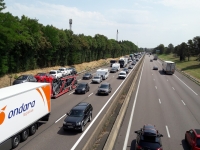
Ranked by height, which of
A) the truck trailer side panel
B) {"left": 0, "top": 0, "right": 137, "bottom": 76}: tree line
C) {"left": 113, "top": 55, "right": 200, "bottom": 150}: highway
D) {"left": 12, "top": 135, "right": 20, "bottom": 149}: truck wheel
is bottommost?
{"left": 113, "top": 55, "right": 200, "bottom": 150}: highway

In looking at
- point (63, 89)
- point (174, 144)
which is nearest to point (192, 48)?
point (63, 89)

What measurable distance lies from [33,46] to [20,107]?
32454 mm

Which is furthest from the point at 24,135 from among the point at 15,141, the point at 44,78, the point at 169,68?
the point at 169,68

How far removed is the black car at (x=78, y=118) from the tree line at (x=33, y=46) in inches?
816

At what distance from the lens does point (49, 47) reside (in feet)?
169

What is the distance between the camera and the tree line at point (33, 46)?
116ft

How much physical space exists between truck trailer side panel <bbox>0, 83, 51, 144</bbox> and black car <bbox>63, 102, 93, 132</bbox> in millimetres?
2068

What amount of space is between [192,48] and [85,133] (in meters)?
90.6

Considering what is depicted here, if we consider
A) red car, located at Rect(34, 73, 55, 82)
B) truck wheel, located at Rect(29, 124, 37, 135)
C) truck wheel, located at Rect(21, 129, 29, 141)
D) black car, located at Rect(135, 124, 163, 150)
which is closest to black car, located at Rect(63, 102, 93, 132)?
truck wheel, located at Rect(29, 124, 37, 135)

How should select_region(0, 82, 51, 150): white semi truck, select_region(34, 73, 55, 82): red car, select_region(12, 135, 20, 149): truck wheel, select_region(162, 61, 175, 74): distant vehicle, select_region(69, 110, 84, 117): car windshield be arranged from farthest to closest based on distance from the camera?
select_region(162, 61, 175, 74): distant vehicle, select_region(34, 73, 55, 82): red car, select_region(69, 110, 84, 117): car windshield, select_region(12, 135, 20, 149): truck wheel, select_region(0, 82, 51, 150): white semi truck

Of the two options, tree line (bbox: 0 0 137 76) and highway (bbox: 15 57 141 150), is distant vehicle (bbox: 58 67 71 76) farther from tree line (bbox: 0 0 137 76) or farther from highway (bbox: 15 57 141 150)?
highway (bbox: 15 57 141 150)

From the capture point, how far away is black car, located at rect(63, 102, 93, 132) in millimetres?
17203

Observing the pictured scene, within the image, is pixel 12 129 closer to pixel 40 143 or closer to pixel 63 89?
pixel 40 143

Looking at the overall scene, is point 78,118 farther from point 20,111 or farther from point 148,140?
point 148,140
